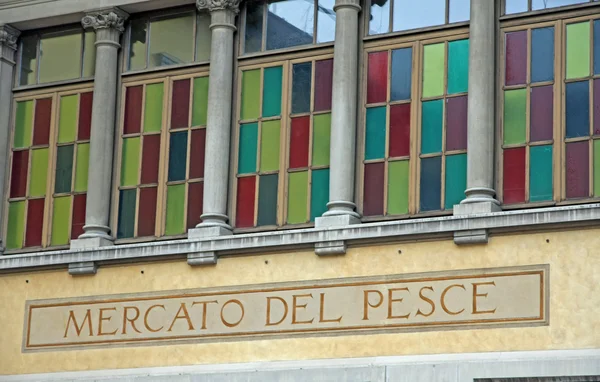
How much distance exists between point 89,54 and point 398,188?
498 centimetres

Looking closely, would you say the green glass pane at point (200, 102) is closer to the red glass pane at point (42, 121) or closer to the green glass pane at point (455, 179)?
the red glass pane at point (42, 121)

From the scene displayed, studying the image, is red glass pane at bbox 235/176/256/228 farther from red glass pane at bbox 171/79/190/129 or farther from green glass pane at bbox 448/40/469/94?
green glass pane at bbox 448/40/469/94

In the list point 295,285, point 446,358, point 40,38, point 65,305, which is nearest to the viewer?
point 446,358

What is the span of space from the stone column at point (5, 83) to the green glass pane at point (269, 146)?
380cm

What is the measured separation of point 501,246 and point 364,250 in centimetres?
165

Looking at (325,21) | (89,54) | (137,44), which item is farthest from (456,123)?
(89,54)

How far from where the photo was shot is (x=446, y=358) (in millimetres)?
16984

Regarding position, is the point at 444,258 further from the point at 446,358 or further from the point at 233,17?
the point at 233,17

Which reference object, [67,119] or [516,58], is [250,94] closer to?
[67,119]

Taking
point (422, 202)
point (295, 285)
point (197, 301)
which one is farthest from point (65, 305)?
point (422, 202)

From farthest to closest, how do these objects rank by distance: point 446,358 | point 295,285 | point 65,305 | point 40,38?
1. point 40,38
2. point 65,305
3. point 295,285
4. point 446,358

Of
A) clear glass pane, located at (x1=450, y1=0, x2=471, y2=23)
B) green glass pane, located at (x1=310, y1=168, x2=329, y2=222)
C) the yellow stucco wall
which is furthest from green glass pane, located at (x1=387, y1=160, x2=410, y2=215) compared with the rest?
clear glass pane, located at (x1=450, y1=0, x2=471, y2=23)

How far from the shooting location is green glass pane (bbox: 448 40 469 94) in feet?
59.1

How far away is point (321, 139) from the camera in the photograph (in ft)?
61.5
